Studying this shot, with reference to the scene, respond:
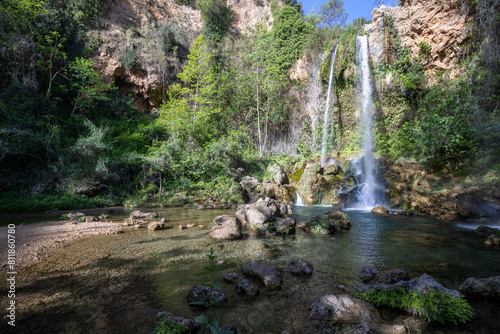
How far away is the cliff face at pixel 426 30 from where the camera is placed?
13125 mm

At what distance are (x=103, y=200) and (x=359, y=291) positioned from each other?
1233 cm

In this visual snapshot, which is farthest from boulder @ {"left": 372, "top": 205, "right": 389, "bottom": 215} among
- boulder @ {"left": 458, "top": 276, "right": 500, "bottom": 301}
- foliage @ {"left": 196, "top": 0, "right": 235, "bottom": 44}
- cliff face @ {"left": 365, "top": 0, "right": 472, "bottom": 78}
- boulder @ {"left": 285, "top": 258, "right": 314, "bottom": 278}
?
foliage @ {"left": 196, "top": 0, "right": 235, "bottom": 44}

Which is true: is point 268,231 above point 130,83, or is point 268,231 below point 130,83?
below

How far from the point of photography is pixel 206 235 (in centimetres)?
615

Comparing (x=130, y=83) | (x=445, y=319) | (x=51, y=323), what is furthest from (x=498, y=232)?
(x=130, y=83)

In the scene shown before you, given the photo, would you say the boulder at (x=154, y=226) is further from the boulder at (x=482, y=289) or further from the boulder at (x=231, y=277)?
the boulder at (x=482, y=289)

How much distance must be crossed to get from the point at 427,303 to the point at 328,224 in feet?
13.2

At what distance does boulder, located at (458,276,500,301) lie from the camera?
2939 millimetres

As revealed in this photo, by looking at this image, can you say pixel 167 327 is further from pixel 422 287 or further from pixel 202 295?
pixel 422 287

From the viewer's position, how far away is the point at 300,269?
12.5 ft

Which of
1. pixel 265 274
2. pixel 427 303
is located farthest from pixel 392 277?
pixel 265 274

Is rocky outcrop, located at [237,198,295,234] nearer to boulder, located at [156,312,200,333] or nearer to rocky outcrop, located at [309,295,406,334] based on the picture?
rocky outcrop, located at [309,295,406,334]

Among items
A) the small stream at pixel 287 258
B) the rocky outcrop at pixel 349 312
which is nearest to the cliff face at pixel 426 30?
the small stream at pixel 287 258

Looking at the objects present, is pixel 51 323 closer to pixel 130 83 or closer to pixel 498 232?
pixel 498 232
